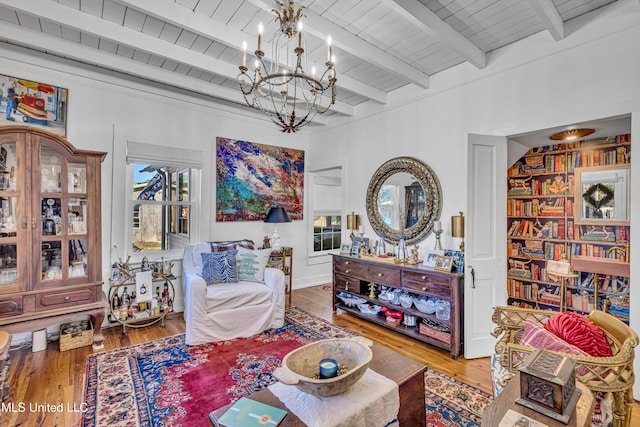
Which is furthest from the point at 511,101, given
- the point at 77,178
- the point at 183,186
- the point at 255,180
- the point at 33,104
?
the point at 33,104

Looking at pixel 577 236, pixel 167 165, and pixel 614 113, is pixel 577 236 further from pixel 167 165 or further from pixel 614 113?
pixel 167 165

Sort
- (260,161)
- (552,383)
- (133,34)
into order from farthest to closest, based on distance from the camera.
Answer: (260,161)
(133,34)
(552,383)

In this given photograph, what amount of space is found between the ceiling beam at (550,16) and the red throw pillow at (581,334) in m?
2.06

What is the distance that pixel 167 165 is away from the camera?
3875 mm

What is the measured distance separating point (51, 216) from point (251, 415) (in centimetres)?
277

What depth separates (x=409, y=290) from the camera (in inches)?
125

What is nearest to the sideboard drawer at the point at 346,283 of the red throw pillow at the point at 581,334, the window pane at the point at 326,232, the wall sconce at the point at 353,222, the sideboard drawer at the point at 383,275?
the sideboard drawer at the point at 383,275

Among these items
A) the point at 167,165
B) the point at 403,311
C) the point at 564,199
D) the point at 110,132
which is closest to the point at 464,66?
the point at 564,199

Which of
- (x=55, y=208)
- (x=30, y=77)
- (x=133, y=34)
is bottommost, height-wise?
(x=55, y=208)

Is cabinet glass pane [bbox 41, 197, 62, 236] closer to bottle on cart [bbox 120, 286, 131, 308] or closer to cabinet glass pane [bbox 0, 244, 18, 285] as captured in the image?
cabinet glass pane [bbox 0, 244, 18, 285]

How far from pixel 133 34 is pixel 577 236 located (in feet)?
16.7

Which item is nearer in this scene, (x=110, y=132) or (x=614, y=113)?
(x=614, y=113)

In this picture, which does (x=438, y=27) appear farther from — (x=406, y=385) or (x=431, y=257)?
(x=406, y=385)

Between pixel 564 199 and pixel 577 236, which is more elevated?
pixel 564 199
